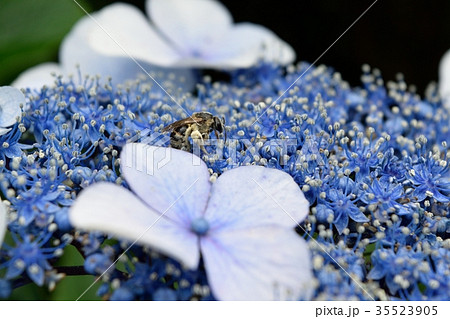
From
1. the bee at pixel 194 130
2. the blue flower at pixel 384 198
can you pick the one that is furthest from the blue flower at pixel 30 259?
the blue flower at pixel 384 198

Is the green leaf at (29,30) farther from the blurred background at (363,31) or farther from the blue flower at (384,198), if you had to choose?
the blue flower at (384,198)

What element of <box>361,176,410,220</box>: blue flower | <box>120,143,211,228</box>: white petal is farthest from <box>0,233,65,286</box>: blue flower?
<box>361,176,410,220</box>: blue flower

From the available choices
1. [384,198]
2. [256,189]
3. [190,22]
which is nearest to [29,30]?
[190,22]

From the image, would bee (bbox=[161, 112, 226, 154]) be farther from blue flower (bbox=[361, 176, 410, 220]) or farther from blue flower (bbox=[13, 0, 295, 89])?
blue flower (bbox=[13, 0, 295, 89])

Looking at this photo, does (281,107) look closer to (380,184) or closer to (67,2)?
(380,184)

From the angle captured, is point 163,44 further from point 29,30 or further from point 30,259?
point 30,259

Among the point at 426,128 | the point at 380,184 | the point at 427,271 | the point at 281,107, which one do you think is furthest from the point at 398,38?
the point at 427,271
